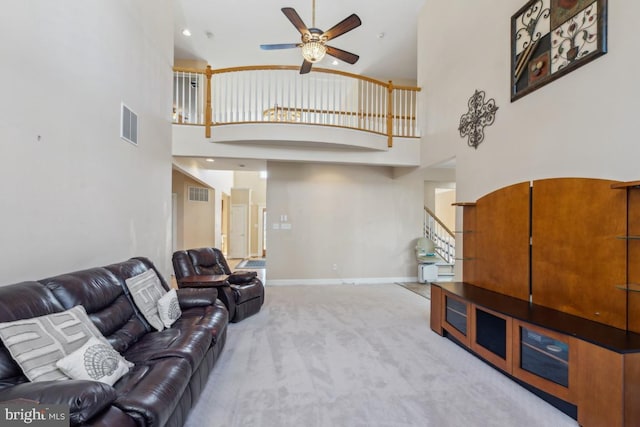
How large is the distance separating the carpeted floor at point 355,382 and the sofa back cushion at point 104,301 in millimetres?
713

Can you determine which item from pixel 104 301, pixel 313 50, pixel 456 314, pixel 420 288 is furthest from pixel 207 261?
pixel 420 288

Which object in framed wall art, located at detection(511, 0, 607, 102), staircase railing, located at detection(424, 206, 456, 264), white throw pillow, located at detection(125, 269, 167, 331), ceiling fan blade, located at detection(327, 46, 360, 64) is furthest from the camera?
staircase railing, located at detection(424, 206, 456, 264)

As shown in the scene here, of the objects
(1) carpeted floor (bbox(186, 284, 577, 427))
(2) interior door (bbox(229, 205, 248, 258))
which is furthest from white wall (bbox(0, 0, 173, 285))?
(2) interior door (bbox(229, 205, 248, 258))

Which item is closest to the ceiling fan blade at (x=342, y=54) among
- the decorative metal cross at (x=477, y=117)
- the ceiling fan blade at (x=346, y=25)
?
the ceiling fan blade at (x=346, y=25)

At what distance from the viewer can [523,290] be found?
2826 mm

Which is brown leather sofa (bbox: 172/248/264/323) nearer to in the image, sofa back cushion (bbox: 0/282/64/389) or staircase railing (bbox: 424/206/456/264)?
sofa back cushion (bbox: 0/282/64/389)

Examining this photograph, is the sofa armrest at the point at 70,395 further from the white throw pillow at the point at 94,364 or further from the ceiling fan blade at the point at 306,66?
the ceiling fan blade at the point at 306,66

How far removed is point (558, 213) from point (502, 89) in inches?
62.7

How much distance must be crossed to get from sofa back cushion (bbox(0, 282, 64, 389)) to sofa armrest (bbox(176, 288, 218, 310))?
120 centimetres

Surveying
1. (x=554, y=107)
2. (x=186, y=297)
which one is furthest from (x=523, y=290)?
(x=186, y=297)

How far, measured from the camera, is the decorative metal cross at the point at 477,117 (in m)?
3.43

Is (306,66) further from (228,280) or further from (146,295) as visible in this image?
(146,295)

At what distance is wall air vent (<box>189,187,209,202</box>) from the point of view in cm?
770

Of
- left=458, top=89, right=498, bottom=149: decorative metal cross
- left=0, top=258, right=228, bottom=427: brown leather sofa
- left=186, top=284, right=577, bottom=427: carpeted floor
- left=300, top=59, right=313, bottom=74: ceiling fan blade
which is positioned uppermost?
left=300, top=59, right=313, bottom=74: ceiling fan blade
